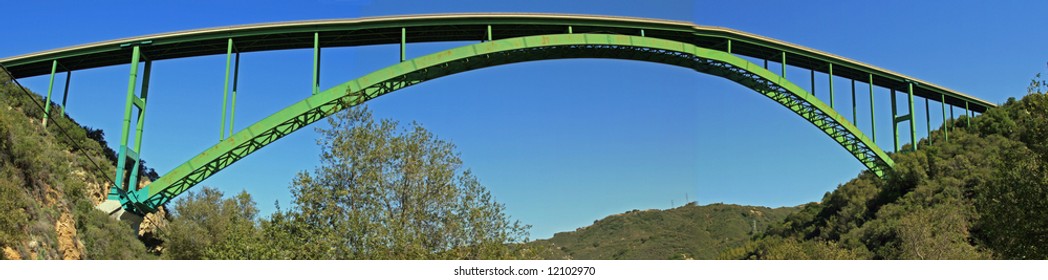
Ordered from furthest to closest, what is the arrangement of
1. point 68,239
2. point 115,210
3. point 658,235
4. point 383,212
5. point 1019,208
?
point 658,235, point 115,210, point 68,239, point 1019,208, point 383,212

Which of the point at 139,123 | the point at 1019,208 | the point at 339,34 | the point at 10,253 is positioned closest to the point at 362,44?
the point at 339,34

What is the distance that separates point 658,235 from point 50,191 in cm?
3433

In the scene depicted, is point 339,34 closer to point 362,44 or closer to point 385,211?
point 362,44

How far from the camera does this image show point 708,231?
57.5 meters

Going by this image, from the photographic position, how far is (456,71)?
2538cm

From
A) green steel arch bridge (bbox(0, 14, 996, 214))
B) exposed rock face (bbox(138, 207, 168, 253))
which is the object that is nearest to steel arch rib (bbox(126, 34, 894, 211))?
green steel arch bridge (bbox(0, 14, 996, 214))

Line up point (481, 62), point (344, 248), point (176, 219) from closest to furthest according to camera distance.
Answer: point (344, 248) → point (481, 62) → point (176, 219)

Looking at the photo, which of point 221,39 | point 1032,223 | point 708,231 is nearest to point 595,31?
point 221,39

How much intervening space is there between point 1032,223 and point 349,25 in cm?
1875

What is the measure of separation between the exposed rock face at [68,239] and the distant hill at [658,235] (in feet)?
61.7

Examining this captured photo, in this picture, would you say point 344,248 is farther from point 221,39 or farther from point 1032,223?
point 1032,223

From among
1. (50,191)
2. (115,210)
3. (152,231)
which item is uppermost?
(50,191)

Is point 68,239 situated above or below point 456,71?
below
